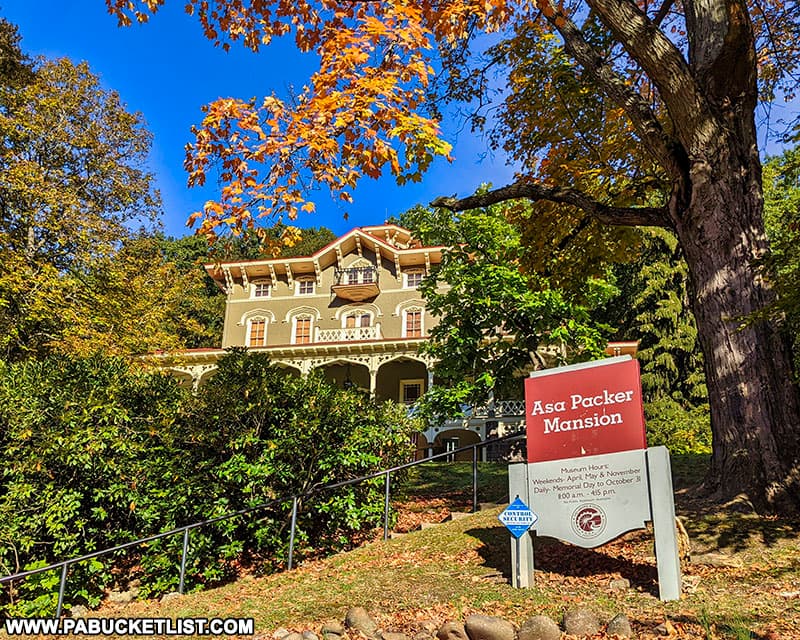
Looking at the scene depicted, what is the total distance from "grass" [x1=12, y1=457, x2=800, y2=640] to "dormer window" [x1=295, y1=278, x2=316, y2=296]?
26.0m

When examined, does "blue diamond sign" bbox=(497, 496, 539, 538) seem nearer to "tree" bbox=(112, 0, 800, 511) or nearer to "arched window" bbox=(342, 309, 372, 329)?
"tree" bbox=(112, 0, 800, 511)

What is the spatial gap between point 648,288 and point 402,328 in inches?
476

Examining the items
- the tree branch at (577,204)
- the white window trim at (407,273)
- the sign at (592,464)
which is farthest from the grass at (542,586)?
the white window trim at (407,273)

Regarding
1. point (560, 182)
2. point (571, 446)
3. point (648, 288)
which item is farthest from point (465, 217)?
point (648, 288)

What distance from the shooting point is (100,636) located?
662 centimetres

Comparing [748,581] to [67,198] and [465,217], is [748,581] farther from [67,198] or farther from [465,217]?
[67,198]

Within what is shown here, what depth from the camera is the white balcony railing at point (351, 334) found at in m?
31.0

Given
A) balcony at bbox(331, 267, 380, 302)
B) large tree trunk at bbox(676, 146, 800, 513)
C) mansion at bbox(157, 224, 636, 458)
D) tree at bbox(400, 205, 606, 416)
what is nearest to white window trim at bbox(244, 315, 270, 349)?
mansion at bbox(157, 224, 636, 458)

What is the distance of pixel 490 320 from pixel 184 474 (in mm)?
9385

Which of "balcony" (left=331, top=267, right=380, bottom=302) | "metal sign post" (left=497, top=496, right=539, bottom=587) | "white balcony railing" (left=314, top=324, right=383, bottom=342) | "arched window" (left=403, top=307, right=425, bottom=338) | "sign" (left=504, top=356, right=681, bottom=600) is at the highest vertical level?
"balcony" (left=331, top=267, right=380, bottom=302)

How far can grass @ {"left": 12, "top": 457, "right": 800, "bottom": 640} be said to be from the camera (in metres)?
5.16

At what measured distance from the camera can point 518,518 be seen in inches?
263

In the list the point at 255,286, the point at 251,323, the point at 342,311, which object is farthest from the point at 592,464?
the point at 255,286

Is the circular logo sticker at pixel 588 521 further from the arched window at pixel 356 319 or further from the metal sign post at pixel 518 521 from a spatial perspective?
the arched window at pixel 356 319
